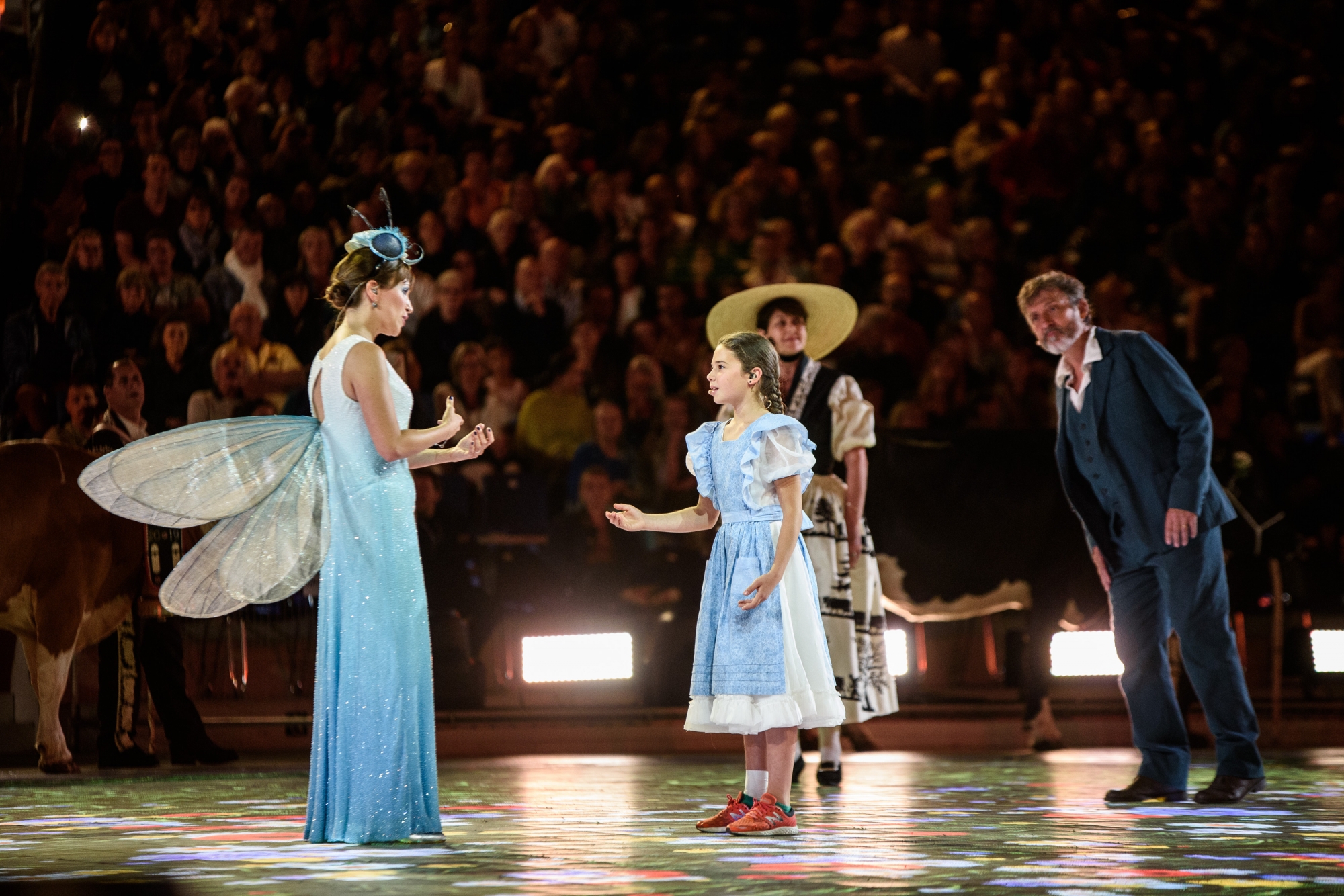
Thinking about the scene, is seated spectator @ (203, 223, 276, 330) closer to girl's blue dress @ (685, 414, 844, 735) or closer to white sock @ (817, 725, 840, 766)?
white sock @ (817, 725, 840, 766)

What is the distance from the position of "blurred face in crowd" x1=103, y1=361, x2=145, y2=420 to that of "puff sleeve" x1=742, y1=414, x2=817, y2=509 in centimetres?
354

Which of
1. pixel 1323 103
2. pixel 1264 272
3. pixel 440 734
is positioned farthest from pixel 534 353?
pixel 1323 103

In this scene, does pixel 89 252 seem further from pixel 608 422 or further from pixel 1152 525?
pixel 1152 525

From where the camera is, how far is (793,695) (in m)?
4.01

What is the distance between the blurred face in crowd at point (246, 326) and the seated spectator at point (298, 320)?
29 centimetres

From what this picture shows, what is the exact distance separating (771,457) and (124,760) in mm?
3885

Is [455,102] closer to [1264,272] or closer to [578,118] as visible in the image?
[578,118]

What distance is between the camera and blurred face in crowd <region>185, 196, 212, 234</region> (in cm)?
901

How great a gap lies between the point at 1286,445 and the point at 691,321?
3540 mm

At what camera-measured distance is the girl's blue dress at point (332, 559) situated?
3832mm

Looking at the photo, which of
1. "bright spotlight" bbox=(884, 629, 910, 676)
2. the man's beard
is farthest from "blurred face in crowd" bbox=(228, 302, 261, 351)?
the man's beard

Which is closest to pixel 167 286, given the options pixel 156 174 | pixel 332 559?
pixel 156 174

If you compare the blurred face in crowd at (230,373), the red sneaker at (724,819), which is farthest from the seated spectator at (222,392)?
the red sneaker at (724,819)

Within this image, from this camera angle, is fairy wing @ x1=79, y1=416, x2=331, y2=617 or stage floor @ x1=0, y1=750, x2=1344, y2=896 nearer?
stage floor @ x1=0, y1=750, x2=1344, y2=896
